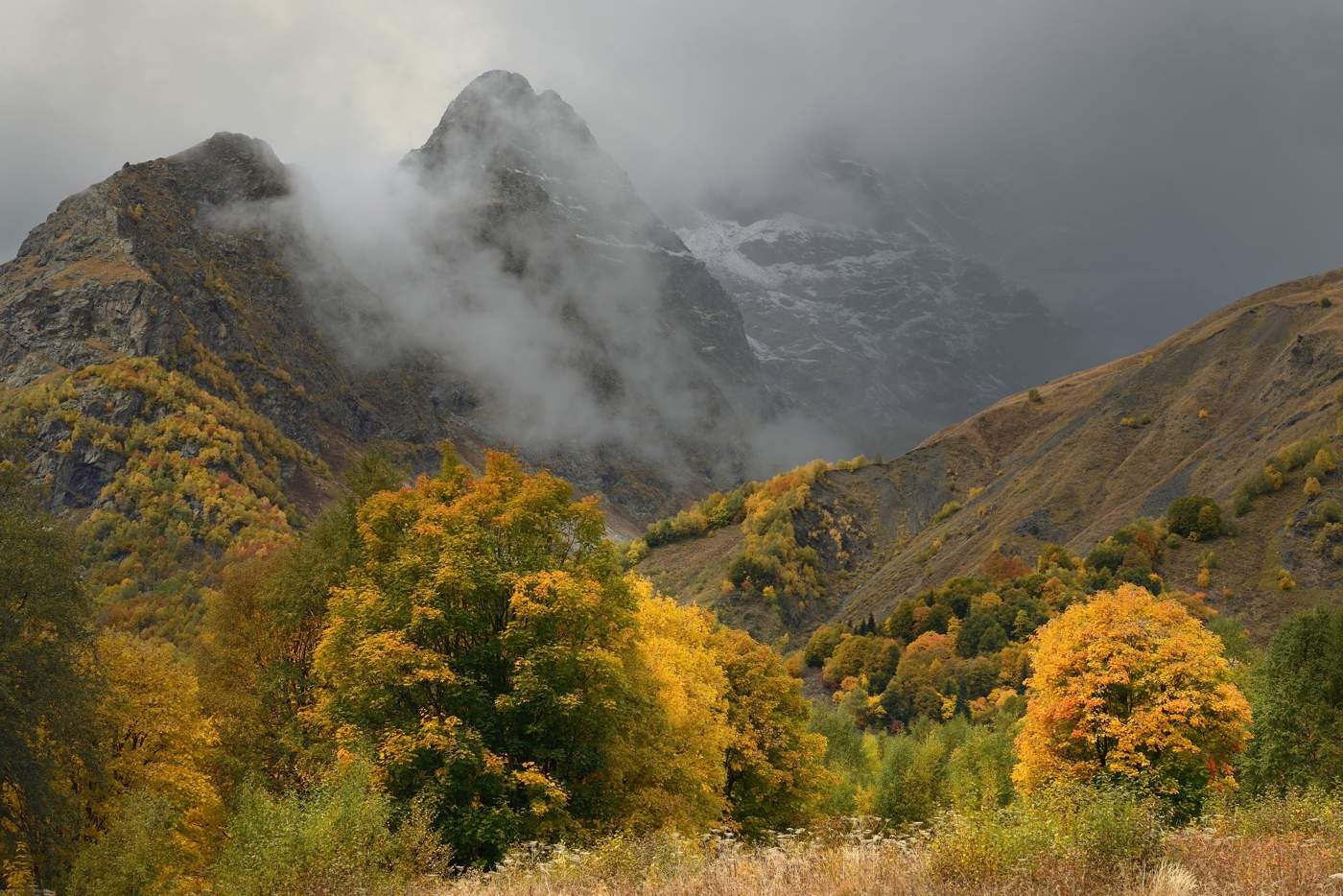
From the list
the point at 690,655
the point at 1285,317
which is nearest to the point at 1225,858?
the point at 690,655

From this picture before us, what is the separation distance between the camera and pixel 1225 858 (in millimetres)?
12969

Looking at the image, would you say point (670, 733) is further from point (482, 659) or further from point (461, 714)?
point (461, 714)

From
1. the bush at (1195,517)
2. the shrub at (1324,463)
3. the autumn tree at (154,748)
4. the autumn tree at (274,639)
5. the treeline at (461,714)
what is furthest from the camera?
the bush at (1195,517)

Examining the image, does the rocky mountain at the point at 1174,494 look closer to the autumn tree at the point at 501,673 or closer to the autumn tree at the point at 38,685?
the autumn tree at the point at 501,673

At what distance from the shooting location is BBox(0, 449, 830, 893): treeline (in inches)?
984

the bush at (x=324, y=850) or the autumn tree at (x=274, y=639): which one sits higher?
the autumn tree at (x=274, y=639)

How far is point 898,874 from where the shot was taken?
12.4 m

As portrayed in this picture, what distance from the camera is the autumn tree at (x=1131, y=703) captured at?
112ft

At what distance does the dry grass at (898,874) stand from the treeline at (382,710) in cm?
410

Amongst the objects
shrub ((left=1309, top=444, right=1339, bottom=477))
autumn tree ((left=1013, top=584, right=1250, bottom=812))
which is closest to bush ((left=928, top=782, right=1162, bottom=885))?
autumn tree ((left=1013, top=584, right=1250, bottom=812))

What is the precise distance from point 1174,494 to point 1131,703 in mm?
103095

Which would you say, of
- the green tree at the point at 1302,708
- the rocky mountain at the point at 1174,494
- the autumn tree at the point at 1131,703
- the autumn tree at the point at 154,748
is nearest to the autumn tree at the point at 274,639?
the autumn tree at the point at 154,748

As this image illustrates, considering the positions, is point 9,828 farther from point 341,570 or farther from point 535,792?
point 535,792

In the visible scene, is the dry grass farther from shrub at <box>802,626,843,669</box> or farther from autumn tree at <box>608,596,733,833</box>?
shrub at <box>802,626,843,669</box>
